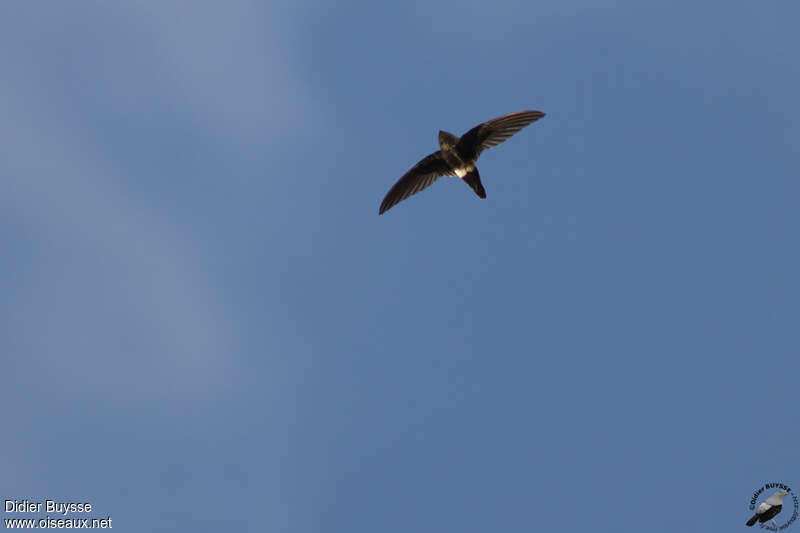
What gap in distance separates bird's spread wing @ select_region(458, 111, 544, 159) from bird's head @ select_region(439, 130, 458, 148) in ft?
0.71

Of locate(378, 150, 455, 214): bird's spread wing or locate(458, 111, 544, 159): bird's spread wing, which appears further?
locate(378, 150, 455, 214): bird's spread wing

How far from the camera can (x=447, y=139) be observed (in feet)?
65.2

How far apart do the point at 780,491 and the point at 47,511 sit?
707 inches

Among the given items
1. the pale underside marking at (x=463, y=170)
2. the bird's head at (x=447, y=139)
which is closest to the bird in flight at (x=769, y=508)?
the pale underside marking at (x=463, y=170)

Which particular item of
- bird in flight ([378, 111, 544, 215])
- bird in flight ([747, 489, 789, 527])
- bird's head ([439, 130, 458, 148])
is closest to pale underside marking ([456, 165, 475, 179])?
bird in flight ([378, 111, 544, 215])

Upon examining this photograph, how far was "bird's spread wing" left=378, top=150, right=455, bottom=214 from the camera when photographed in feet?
69.1

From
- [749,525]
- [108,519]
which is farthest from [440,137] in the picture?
[108,519]

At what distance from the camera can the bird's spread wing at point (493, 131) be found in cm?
2009

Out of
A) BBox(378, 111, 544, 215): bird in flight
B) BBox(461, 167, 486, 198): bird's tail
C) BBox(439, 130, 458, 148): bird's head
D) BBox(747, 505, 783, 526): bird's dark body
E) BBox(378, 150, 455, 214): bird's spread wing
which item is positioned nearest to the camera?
BBox(747, 505, 783, 526): bird's dark body

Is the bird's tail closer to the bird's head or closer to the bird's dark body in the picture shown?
the bird's head

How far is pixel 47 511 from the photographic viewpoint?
826 inches

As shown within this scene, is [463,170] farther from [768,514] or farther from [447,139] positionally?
[768,514]

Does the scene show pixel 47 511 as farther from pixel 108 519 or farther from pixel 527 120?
pixel 527 120

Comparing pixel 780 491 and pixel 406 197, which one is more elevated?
pixel 406 197
